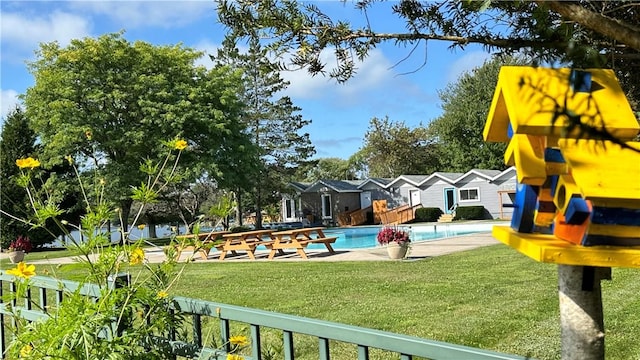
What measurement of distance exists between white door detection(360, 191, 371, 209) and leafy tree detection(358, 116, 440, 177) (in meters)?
5.78

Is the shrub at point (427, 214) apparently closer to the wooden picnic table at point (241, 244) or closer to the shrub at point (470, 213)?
the shrub at point (470, 213)

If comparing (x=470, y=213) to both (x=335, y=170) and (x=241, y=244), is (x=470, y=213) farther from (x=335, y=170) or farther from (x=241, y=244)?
(x=335, y=170)

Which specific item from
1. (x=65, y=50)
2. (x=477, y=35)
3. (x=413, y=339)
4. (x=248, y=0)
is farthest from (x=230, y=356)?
(x=65, y=50)

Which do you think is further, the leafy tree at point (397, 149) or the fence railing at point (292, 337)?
the leafy tree at point (397, 149)

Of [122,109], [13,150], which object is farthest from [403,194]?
[13,150]

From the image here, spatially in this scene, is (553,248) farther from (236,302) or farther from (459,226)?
(459,226)

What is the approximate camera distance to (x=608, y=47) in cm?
167

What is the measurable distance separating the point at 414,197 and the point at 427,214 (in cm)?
283

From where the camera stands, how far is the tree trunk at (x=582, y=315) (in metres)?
1.00

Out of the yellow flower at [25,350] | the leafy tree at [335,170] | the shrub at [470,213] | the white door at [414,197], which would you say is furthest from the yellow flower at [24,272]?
the leafy tree at [335,170]

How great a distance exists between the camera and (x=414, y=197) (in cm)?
3612

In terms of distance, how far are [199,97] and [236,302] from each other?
2045 centimetres

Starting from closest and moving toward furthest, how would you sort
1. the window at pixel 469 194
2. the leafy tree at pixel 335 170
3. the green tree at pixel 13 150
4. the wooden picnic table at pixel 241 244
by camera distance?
the wooden picnic table at pixel 241 244 → the green tree at pixel 13 150 → the window at pixel 469 194 → the leafy tree at pixel 335 170

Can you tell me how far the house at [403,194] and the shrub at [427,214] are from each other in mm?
1014
